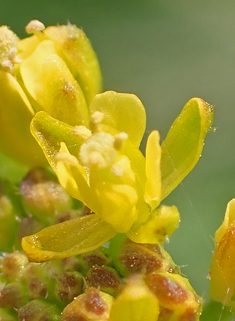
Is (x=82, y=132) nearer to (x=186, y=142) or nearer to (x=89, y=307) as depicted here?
(x=186, y=142)

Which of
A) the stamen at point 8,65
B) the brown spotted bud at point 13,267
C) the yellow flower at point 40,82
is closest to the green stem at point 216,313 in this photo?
the brown spotted bud at point 13,267

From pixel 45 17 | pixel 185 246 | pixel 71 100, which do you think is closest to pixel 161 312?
pixel 71 100

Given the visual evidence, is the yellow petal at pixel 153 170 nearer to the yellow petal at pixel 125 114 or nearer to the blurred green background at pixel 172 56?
the yellow petal at pixel 125 114

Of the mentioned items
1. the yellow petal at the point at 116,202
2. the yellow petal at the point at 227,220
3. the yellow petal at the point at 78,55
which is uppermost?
the yellow petal at the point at 78,55

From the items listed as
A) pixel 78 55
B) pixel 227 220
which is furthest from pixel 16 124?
pixel 227 220

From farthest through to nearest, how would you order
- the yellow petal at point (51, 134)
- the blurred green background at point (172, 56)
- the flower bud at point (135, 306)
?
1. the blurred green background at point (172, 56)
2. the yellow petal at point (51, 134)
3. the flower bud at point (135, 306)

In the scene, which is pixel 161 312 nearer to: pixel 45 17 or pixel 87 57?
pixel 87 57
